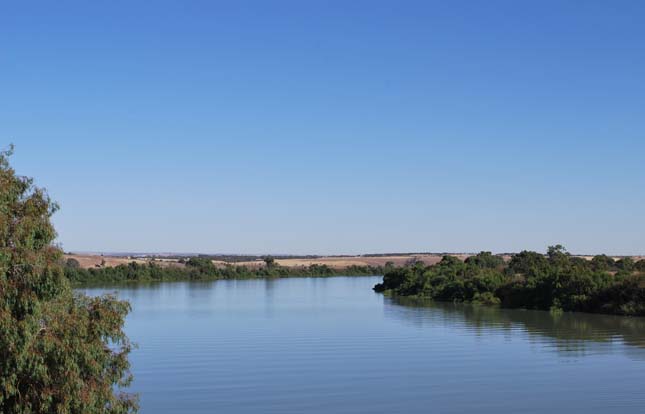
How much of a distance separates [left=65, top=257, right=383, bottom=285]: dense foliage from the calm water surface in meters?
74.4

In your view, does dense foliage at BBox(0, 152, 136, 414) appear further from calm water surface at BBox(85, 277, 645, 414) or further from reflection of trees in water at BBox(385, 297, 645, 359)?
reflection of trees in water at BBox(385, 297, 645, 359)

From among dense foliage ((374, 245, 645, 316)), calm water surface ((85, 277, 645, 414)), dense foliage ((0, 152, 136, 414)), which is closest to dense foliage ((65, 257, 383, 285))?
dense foliage ((374, 245, 645, 316))

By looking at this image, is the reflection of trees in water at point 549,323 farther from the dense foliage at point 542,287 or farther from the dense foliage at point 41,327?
the dense foliage at point 41,327

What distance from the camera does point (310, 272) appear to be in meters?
172

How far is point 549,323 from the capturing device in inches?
2149

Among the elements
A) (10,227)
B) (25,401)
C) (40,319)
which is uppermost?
(10,227)

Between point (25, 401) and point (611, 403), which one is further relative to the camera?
point (611, 403)

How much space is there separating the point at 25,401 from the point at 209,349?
2412 centimetres

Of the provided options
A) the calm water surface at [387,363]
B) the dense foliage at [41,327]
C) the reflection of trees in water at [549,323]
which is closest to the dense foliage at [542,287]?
the reflection of trees in water at [549,323]

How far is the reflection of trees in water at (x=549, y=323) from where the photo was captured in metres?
42.6

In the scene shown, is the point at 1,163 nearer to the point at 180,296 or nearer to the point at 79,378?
the point at 79,378

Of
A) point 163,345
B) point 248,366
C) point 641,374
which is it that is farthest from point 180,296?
point 641,374

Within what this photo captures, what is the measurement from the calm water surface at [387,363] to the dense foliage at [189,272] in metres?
74.4

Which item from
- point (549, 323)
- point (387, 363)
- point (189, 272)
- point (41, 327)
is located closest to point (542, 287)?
point (549, 323)
